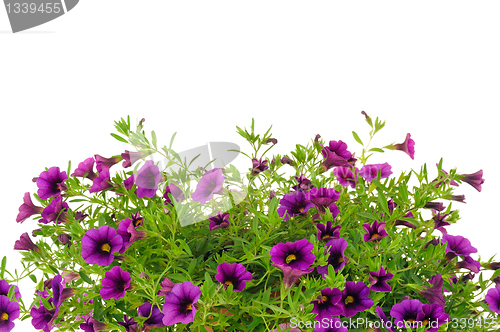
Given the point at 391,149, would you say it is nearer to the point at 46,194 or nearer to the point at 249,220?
the point at 249,220

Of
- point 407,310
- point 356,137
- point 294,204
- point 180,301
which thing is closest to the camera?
point 180,301

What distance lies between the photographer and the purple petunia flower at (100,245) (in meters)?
1.11

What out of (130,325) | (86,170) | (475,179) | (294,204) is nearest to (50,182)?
(86,170)

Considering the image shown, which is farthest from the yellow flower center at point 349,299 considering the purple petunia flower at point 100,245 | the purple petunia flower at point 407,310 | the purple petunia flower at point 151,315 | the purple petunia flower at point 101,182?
the purple petunia flower at point 101,182

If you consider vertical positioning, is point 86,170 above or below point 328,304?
above

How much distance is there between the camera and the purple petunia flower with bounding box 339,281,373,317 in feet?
3.47

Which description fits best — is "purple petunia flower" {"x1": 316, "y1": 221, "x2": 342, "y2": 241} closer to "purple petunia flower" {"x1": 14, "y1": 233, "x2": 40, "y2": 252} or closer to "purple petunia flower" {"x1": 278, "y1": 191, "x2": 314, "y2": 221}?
"purple petunia flower" {"x1": 278, "y1": 191, "x2": 314, "y2": 221}

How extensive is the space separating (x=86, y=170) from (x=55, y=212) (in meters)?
0.15

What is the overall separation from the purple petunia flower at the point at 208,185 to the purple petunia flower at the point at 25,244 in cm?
49

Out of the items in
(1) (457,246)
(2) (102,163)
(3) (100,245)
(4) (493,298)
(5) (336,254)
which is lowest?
(4) (493,298)

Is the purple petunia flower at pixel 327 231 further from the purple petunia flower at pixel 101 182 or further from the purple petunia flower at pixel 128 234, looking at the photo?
the purple petunia flower at pixel 101 182

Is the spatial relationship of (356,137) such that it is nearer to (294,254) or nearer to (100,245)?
(294,254)

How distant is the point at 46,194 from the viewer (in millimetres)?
1369

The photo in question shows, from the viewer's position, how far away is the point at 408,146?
1509 millimetres
